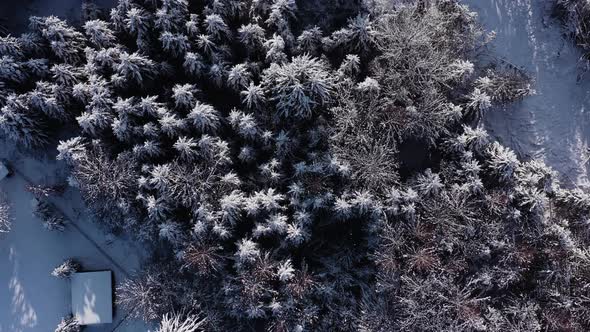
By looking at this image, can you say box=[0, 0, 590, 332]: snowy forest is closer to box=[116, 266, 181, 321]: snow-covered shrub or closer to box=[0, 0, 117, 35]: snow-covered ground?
box=[116, 266, 181, 321]: snow-covered shrub

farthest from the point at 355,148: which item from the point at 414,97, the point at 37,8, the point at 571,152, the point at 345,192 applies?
the point at 37,8

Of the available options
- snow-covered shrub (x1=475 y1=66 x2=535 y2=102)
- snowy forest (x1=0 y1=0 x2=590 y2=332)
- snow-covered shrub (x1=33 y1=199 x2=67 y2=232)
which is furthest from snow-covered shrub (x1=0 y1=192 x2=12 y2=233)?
snow-covered shrub (x1=475 y1=66 x2=535 y2=102)

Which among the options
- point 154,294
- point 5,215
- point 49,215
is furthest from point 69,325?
point 5,215

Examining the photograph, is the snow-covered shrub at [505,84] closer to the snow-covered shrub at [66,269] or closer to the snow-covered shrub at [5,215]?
the snow-covered shrub at [66,269]

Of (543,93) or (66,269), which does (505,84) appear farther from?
(66,269)

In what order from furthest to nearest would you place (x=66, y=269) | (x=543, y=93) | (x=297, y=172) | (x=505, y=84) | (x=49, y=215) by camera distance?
(x=543, y=93)
(x=49, y=215)
(x=66, y=269)
(x=505, y=84)
(x=297, y=172)

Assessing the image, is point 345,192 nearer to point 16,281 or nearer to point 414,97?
point 414,97
